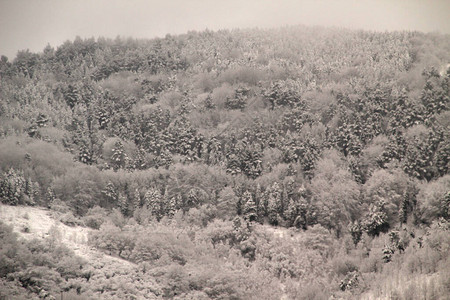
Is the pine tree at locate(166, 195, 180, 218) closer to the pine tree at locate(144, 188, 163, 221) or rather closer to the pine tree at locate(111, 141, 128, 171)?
the pine tree at locate(144, 188, 163, 221)

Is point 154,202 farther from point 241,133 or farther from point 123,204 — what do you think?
point 241,133

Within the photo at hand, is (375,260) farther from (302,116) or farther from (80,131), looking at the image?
(80,131)

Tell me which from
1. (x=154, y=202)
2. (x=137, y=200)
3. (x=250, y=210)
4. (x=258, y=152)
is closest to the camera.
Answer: (x=250, y=210)

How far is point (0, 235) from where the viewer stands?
239 ft

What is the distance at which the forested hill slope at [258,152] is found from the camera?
94.2 m

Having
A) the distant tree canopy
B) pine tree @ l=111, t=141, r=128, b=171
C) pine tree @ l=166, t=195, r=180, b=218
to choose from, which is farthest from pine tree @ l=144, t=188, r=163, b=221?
pine tree @ l=111, t=141, r=128, b=171

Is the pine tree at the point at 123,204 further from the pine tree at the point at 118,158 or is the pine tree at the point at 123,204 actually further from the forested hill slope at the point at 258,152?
the pine tree at the point at 118,158

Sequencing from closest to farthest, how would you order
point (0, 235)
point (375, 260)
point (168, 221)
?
point (0, 235)
point (375, 260)
point (168, 221)

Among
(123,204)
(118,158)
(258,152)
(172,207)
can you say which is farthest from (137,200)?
(258,152)

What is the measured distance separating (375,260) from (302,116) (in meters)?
52.2

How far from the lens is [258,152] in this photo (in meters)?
119

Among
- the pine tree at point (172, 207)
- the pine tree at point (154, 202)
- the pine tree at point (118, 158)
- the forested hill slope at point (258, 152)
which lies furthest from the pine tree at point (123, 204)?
the pine tree at point (118, 158)

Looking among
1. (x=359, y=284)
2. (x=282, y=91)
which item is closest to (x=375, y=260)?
(x=359, y=284)

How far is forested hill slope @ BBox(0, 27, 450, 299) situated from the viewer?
9425cm
